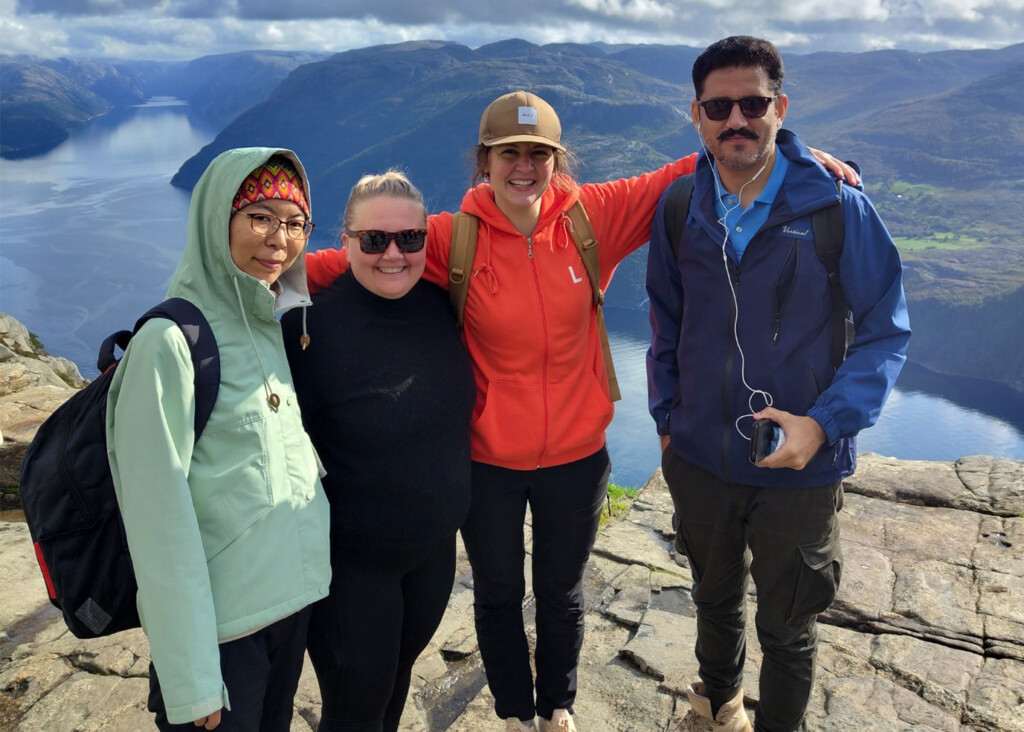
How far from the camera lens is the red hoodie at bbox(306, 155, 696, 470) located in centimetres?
290

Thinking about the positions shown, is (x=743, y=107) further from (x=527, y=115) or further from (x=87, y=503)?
(x=87, y=503)

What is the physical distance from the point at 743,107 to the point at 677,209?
443 mm

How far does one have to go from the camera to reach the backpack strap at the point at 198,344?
199 cm

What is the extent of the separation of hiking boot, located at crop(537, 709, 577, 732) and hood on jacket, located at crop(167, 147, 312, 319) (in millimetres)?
2197

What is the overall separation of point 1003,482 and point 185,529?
6155 millimetres

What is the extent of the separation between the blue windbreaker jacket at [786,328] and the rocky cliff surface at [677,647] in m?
1.42

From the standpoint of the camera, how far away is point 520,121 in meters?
2.82

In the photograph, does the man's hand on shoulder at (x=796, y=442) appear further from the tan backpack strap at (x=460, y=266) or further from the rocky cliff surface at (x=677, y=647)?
the rocky cliff surface at (x=677, y=647)

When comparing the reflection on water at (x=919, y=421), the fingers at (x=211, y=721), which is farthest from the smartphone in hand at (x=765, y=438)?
the reflection on water at (x=919, y=421)

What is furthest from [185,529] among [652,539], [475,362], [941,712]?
[652,539]

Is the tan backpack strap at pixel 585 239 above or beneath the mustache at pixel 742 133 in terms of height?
beneath

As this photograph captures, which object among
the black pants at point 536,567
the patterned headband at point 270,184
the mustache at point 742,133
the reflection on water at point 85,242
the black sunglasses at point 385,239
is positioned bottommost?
the reflection on water at point 85,242

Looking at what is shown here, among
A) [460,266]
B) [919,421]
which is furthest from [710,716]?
[919,421]

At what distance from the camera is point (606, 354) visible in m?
3.19
